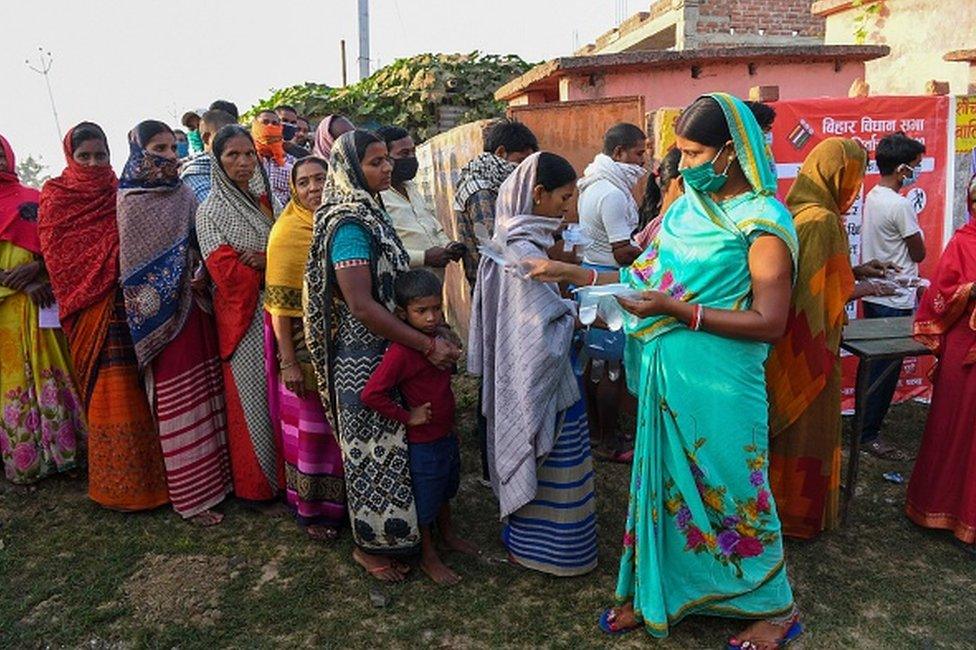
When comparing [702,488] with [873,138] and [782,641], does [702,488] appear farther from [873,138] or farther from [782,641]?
[873,138]

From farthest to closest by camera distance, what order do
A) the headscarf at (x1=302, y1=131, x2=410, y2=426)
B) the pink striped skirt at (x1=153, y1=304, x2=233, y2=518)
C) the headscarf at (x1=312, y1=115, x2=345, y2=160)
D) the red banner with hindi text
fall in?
the red banner with hindi text, the headscarf at (x1=312, y1=115, x2=345, y2=160), the pink striped skirt at (x1=153, y1=304, x2=233, y2=518), the headscarf at (x1=302, y1=131, x2=410, y2=426)

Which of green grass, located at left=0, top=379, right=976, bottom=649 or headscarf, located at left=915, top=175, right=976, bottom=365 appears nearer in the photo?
green grass, located at left=0, top=379, right=976, bottom=649

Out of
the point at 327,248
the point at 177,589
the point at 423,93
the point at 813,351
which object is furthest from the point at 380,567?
the point at 423,93

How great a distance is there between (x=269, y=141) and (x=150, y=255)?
208cm

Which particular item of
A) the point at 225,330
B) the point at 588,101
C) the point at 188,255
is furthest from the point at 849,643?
the point at 588,101

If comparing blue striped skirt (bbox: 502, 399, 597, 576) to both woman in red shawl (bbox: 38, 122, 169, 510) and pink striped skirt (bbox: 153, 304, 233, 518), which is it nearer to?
pink striped skirt (bbox: 153, 304, 233, 518)

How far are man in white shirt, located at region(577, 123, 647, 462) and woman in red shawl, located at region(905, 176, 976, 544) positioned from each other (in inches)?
61.3

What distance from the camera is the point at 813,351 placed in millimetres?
3193

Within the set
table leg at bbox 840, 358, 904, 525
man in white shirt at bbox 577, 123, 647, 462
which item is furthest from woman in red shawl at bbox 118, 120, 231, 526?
table leg at bbox 840, 358, 904, 525

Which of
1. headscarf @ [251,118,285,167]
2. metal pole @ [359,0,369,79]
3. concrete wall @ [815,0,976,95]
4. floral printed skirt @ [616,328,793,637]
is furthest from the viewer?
metal pole @ [359,0,369,79]

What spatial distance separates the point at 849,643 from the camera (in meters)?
2.82

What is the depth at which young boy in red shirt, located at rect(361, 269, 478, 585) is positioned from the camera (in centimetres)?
298

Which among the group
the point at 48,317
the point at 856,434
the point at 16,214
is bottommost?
the point at 856,434

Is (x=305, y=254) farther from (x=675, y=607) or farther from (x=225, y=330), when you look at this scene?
(x=675, y=607)
